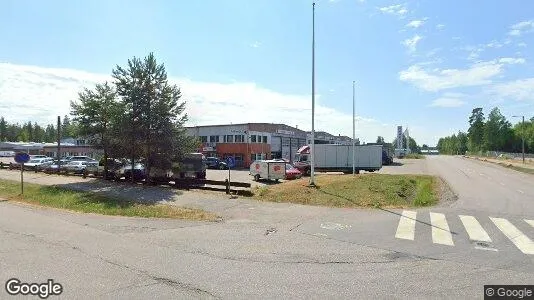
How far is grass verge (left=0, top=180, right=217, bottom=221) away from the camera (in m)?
16.4

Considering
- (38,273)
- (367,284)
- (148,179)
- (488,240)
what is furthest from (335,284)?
(148,179)

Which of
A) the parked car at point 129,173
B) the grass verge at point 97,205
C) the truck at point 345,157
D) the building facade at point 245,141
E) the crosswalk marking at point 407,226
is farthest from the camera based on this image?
the building facade at point 245,141

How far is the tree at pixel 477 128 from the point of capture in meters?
124

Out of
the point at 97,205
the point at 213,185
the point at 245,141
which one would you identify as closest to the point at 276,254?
the point at 97,205

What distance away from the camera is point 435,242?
10.9 meters

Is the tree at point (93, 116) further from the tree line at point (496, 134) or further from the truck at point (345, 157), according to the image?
the tree line at point (496, 134)

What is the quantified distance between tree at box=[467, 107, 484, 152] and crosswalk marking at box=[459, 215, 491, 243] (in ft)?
400

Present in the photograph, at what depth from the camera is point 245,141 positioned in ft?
215

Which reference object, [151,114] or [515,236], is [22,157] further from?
[515,236]

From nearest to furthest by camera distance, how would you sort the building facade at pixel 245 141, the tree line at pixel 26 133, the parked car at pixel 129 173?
1. the parked car at pixel 129 173
2. the building facade at pixel 245 141
3. the tree line at pixel 26 133

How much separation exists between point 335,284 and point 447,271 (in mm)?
2501

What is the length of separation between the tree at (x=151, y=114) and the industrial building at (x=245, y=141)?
31803mm

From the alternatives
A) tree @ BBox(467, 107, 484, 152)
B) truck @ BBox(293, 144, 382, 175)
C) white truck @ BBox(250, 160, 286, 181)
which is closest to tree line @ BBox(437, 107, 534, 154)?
tree @ BBox(467, 107, 484, 152)

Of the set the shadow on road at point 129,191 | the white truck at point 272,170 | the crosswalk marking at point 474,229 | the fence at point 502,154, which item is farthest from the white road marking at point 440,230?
the fence at point 502,154
